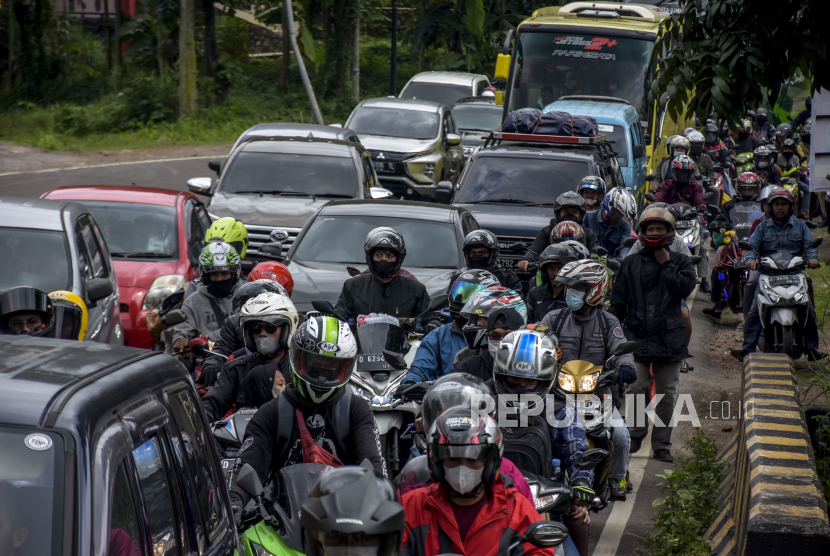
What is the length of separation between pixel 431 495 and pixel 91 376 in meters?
1.32

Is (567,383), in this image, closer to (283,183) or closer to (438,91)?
(283,183)

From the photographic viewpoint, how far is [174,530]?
3.42 meters

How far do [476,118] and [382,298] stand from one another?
17.6m

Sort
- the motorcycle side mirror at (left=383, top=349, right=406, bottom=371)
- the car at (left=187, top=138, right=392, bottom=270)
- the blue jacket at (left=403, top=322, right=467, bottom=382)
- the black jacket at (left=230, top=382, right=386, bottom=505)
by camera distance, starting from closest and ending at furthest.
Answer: the black jacket at (left=230, top=382, right=386, bottom=505) < the motorcycle side mirror at (left=383, top=349, right=406, bottom=371) < the blue jacket at (left=403, top=322, right=467, bottom=382) < the car at (left=187, top=138, right=392, bottom=270)

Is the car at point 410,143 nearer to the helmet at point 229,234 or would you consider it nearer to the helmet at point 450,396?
the helmet at point 229,234

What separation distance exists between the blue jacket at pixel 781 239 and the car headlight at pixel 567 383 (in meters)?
5.81

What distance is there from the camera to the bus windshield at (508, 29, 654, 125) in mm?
19750

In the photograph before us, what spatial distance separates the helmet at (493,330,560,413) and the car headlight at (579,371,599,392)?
118 cm

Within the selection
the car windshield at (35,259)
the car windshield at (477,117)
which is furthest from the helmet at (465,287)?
the car windshield at (477,117)

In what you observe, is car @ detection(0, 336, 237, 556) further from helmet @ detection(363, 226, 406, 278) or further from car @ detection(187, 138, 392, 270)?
car @ detection(187, 138, 392, 270)

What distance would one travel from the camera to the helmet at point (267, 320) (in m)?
6.16

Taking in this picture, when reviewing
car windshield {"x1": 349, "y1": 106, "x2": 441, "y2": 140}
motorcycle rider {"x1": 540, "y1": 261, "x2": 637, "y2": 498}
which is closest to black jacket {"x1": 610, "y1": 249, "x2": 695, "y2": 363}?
motorcycle rider {"x1": 540, "y1": 261, "x2": 637, "y2": 498}

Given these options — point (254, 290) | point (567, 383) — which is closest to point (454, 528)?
point (567, 383)

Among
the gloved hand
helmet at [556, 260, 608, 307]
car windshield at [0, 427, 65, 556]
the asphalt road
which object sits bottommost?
the asphalt road
